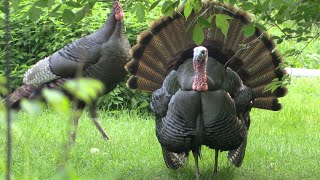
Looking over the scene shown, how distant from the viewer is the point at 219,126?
4891 mm

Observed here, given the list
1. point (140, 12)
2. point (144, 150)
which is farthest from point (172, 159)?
point (140, 12)

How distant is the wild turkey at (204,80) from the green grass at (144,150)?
0.85ft

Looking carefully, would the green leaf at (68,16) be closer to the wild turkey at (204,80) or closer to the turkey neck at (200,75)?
the wild turkey at (204,80)

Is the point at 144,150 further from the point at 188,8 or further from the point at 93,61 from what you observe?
the point at 188,8

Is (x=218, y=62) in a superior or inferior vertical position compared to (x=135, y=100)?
superior

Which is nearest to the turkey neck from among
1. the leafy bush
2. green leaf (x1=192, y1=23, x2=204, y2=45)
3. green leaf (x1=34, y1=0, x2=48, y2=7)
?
green leaf (x1=192, y1=23, x2=204, y2=45)

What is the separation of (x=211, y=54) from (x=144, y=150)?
4.13ft

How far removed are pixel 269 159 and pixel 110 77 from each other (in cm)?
158

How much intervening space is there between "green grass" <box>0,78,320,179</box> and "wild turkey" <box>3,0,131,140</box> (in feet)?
1.24

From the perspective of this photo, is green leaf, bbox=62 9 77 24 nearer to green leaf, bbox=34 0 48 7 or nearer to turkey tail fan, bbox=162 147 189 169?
green leaf, bbox=34 0 48 7

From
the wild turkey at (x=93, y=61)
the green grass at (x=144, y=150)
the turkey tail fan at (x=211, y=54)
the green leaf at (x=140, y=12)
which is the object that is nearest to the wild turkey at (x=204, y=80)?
the turkey tail fan at (x=211, y=54)

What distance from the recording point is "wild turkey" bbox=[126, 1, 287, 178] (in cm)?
489

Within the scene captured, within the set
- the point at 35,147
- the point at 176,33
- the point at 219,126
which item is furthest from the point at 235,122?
the point at 35,147

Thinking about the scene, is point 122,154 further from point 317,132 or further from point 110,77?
point 317,132
